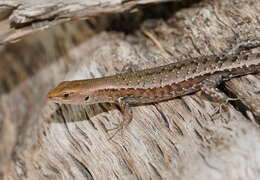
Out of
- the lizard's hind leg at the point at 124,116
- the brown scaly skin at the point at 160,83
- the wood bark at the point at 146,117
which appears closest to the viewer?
the wood bark at the point at 146,117

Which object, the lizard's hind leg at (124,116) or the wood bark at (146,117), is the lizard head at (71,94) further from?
the lizard's hind leg at (124,116)

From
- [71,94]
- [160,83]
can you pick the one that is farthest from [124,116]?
[71,94]

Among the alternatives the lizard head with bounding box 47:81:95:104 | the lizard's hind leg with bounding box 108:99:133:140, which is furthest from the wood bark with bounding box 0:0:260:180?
the lizard head with bounding box 47:81:95:104

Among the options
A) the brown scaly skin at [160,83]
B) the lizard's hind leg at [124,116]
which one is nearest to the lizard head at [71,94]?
the brown scaly skin at [160,83]

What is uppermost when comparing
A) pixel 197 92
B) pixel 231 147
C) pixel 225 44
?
pixel 225 44

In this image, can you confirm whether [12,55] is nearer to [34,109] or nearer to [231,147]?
[34,109]

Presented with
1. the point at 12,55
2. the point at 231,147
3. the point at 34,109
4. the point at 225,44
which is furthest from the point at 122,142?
the point at 12,55

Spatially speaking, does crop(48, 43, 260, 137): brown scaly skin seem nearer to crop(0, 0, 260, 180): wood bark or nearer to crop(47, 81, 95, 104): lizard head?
crop(47, 81, 95, 104): lizard head
